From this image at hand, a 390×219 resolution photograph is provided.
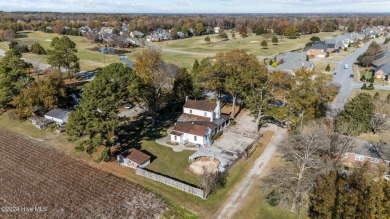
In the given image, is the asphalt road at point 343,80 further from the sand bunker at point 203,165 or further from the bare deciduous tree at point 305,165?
the sand bunker at point 203,165

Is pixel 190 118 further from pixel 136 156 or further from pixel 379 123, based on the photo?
pixel 379 123

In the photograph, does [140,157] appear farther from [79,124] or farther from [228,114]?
[228,114]

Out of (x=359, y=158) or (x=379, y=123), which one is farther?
(x=379, y=123)

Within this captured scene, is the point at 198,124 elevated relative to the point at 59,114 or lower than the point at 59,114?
elevated

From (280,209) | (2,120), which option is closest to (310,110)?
(280,209)

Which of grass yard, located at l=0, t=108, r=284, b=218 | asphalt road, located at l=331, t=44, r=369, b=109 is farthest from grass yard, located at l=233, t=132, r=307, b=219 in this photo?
asphalt road, located at l=331, t=44, r=369, b=109

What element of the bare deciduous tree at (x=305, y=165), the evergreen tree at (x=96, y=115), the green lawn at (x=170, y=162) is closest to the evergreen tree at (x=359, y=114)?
the bare deciduous tree at (x=305, y=165)

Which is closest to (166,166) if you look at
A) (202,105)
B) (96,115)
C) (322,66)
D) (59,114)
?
(96,115)
